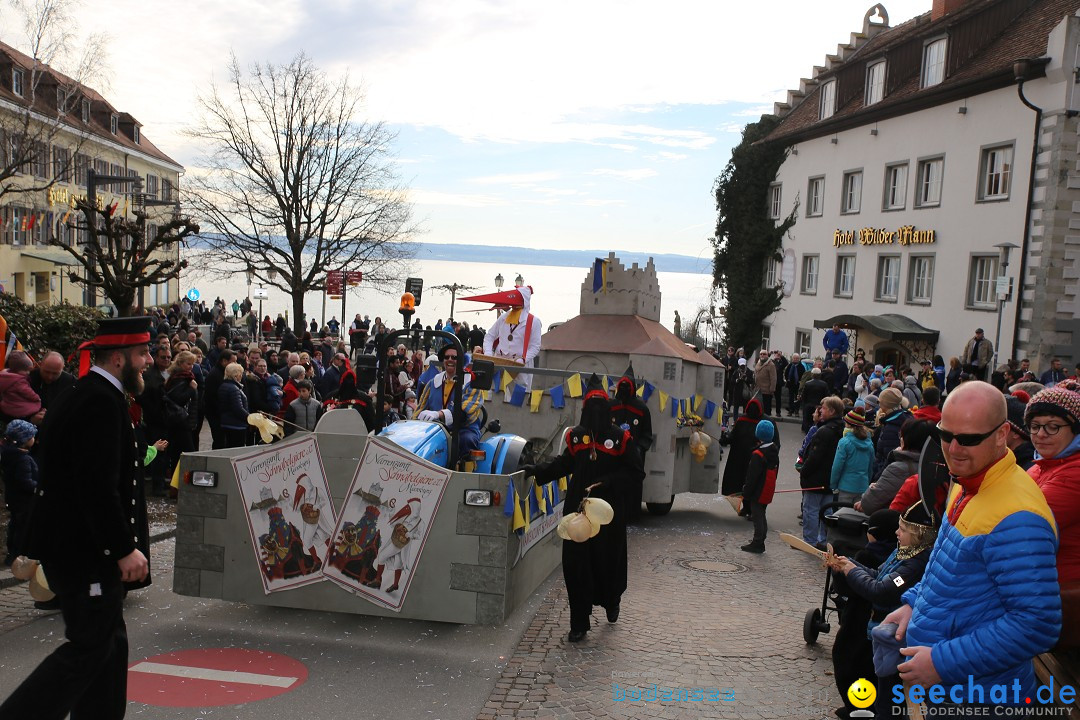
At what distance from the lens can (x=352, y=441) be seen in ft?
22.2

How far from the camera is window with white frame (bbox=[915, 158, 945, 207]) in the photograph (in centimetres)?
2798

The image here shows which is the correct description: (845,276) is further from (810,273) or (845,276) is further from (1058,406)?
(1058,406)

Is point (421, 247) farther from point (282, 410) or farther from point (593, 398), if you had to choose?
point (593, 398)

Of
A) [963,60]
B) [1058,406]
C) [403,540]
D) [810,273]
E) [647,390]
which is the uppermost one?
[963,60]

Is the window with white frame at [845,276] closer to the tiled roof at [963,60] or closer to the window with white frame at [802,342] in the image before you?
the window with white frame at [802,342]

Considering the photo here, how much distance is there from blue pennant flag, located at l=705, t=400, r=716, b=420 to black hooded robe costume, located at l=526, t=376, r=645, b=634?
4679mm

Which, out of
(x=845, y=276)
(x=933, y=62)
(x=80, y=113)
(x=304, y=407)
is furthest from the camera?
(x=80, y=113)

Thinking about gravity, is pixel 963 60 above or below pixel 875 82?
below

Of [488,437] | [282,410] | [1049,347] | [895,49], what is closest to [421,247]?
[895,49]

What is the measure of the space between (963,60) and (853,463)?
23.1 m

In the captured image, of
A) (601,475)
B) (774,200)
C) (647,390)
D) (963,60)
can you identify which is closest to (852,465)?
(647,390)

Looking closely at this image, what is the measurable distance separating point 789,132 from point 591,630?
104 ft

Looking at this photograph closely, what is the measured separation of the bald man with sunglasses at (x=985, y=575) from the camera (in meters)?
3.00

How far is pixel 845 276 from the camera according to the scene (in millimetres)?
33000
